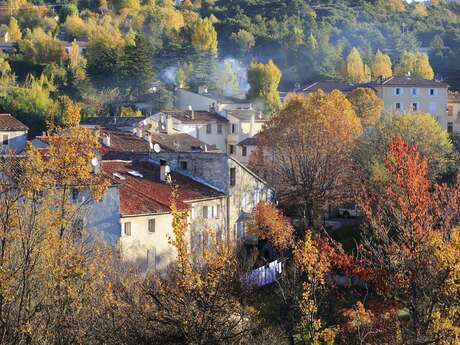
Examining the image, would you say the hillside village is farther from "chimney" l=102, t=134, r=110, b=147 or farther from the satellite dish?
"chimney" l=102, t=134, r=110, b=147

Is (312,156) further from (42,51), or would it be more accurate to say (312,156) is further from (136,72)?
(42,51)

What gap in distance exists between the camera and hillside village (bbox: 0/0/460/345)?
15.5m

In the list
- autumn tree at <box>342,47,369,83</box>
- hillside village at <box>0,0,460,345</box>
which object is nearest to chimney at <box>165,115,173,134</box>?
hillside village at <box>0,0,460,345</box>

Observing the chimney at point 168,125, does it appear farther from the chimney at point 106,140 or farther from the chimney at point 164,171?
the chimney at point 164,171

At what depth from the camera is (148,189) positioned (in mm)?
32812

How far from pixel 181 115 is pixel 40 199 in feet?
130

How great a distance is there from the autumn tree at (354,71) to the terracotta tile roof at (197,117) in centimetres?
2551

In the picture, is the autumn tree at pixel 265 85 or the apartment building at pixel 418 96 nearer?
the apartment building at pixel 418 96

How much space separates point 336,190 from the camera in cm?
3812

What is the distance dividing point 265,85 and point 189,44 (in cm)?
1620

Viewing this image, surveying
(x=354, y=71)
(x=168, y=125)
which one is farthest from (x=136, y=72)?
(x=354, y=71)

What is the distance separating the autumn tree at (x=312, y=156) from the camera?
125ft

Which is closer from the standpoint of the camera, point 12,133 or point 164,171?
point 164,171

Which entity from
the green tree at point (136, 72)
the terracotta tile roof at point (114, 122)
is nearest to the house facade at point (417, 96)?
the green tree at point (136, 72)
